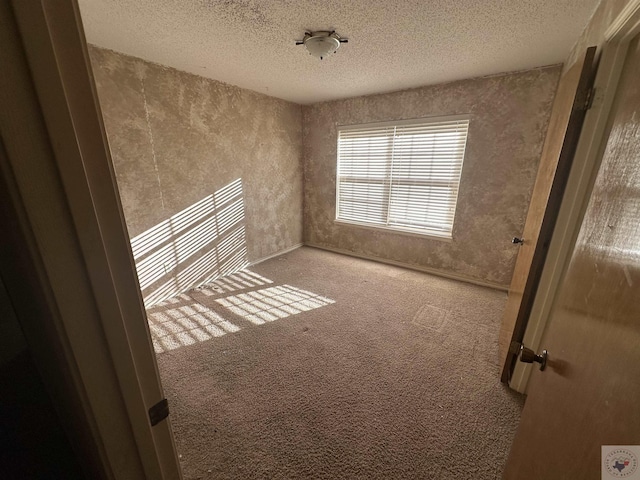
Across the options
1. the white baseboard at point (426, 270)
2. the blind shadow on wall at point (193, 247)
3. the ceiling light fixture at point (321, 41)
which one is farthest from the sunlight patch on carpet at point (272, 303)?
the ceiling light fixture at point (321, 41)

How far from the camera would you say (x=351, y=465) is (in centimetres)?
119

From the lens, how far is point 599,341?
0.49 meters

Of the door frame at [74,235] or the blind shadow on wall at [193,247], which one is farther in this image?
the blind shadow on wall at [193,247]

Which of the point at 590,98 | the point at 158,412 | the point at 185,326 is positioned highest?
the point at 590,98

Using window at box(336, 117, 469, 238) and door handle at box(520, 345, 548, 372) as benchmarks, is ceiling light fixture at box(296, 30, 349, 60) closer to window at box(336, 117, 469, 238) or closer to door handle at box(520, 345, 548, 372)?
window at box(336, 117, 469, 238)

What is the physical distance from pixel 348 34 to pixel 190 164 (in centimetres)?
193

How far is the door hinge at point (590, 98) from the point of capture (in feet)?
3.63

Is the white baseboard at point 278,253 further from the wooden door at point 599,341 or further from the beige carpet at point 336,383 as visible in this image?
the wooden door at point 599,341

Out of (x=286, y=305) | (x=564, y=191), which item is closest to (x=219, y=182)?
(x=286, y=305)

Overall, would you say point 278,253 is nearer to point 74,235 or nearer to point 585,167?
point 585,167

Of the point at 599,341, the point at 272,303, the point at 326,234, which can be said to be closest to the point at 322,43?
the point at 599,341

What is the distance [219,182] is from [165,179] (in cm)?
59

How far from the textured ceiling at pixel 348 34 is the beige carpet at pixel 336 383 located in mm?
2263

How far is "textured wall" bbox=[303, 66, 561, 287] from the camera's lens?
2438mm
